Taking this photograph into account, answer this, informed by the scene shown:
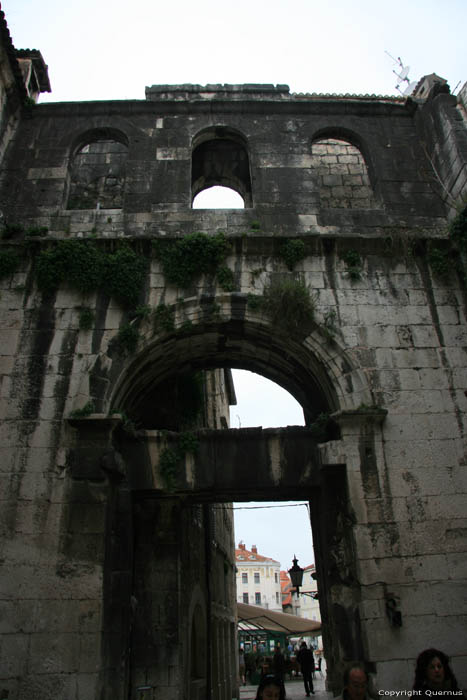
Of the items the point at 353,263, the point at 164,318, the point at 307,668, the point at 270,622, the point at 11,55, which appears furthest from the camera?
the point at 270,622

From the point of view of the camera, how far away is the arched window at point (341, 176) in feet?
33.8

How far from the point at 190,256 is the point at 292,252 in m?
1.56

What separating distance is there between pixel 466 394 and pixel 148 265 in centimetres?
496

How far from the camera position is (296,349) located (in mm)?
7738

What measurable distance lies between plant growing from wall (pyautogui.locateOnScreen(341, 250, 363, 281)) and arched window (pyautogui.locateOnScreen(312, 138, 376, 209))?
2.50 m

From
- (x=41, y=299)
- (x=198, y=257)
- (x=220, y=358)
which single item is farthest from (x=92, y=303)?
(x=220, y=358)

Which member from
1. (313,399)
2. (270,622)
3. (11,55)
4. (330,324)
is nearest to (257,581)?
(270,622)

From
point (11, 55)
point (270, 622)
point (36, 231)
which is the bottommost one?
point (270, 622)

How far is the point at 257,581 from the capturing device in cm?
6241

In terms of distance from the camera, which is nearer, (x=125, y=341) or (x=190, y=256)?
(x=125, y=341)

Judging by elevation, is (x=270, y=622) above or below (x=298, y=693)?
above

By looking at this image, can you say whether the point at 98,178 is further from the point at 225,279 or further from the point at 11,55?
the point at 225,279

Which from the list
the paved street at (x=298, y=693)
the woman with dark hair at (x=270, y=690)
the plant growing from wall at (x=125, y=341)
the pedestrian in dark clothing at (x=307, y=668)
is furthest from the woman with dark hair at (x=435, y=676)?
the pedestrian in dark clothing at (x=307, y=668)

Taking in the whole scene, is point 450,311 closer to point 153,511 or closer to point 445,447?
point 445,447
